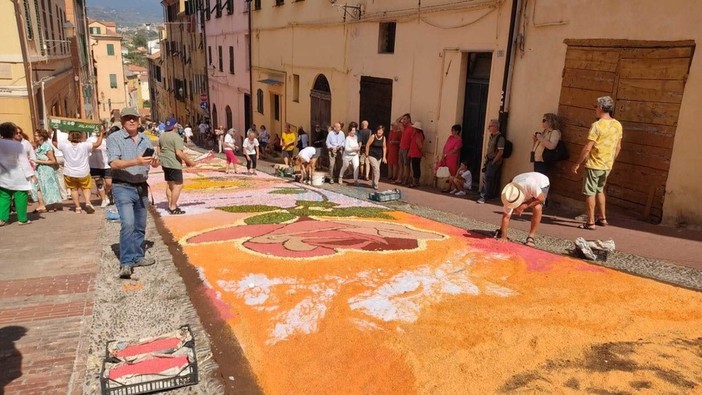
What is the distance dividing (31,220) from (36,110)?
739cm

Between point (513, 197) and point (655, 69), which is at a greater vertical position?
point (655, 69)

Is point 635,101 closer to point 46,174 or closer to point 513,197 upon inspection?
point 513,197

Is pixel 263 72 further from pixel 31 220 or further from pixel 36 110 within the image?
pixel 31 220

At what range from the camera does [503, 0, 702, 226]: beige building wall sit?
7293mm

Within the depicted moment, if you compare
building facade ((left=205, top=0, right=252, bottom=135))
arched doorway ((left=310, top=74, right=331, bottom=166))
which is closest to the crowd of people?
arched doorway ((left=310, top=74, right=331, bottom=166))

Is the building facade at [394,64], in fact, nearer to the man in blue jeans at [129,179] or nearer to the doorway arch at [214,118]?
the man in blue jeans at [129,179]

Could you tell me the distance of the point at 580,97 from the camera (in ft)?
29.2

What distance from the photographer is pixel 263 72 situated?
23469 millimetres

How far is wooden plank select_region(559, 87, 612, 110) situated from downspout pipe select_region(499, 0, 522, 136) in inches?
49.7

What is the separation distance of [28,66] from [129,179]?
10569 mm

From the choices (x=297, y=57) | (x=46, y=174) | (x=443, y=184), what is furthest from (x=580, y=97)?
(x=297, y=57)

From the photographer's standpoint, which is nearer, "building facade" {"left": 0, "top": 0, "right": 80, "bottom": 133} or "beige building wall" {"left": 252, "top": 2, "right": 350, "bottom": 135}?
"building facade" {"left": 0, "top": 0, "right": 80, "bottom": 133}

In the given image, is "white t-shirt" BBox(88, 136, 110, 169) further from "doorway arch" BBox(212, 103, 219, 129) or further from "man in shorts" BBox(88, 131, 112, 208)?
"doorway arch" BBox(212, 103, 219, 129)

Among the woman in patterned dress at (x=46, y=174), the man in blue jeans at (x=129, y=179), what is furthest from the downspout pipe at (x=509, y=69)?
the woman in patterned dress at (x=46, y=174)
